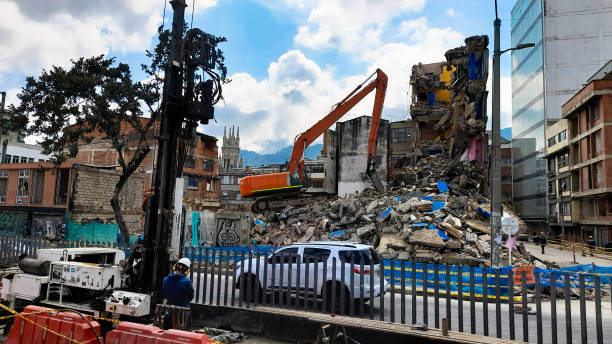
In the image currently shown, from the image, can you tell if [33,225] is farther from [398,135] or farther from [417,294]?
[398,135]

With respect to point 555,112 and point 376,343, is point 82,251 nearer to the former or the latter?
point 376,343

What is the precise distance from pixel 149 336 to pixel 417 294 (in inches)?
271

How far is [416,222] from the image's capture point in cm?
1962

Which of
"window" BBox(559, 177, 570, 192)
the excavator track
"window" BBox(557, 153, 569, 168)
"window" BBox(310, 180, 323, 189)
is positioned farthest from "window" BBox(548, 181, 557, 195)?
the excavator track

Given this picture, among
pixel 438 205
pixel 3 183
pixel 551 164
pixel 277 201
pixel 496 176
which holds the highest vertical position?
pixel 551 164

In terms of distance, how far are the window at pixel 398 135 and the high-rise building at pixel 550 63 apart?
22742 millimetres

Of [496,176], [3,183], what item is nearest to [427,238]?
[496,176]

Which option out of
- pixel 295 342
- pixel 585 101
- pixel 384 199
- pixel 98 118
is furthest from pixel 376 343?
pixel 585 101

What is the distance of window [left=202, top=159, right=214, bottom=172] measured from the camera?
5244 cm

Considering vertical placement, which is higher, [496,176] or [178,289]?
[496,176]

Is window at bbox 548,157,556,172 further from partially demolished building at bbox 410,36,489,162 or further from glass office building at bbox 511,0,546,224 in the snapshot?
partially demolished building at bbox 410,36,489,162

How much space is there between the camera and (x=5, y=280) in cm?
873

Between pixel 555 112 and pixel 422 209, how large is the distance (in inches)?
2029

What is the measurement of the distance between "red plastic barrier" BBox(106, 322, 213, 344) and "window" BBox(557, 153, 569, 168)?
2180 inches
